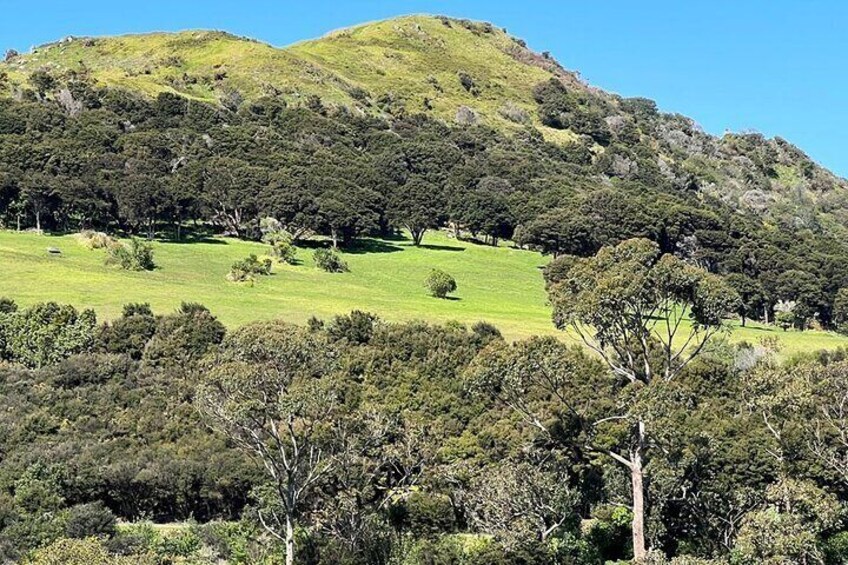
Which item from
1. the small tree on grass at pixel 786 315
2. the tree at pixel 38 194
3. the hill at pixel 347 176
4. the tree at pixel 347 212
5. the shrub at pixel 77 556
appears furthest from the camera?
the tree at pixel 347 212

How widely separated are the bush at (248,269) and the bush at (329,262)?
6.72 m

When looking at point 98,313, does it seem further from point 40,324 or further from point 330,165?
point 330,165

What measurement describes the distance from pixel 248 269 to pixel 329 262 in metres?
10.5

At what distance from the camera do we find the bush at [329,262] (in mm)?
86562

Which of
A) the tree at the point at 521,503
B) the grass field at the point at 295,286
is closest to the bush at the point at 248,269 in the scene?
the grass field at the point at 295,286

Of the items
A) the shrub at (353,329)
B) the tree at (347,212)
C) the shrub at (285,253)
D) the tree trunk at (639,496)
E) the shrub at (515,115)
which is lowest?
the tree trunk at (639,496)

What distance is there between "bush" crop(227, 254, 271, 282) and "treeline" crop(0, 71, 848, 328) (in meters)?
18.6

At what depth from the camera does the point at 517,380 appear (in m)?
28.4

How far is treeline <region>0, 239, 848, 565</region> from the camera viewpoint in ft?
90.5

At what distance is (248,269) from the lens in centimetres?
7825

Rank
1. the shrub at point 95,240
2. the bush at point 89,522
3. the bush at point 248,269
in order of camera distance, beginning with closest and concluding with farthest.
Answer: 1. the bush at point 89,522
2. the bush at point 248,269
3. the shrub at point 95,240

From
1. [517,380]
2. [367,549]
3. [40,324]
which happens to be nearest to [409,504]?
[367,549]

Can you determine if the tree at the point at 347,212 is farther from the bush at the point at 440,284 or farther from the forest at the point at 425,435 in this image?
the bush at the point at 440,284

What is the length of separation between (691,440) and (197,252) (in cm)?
6356
